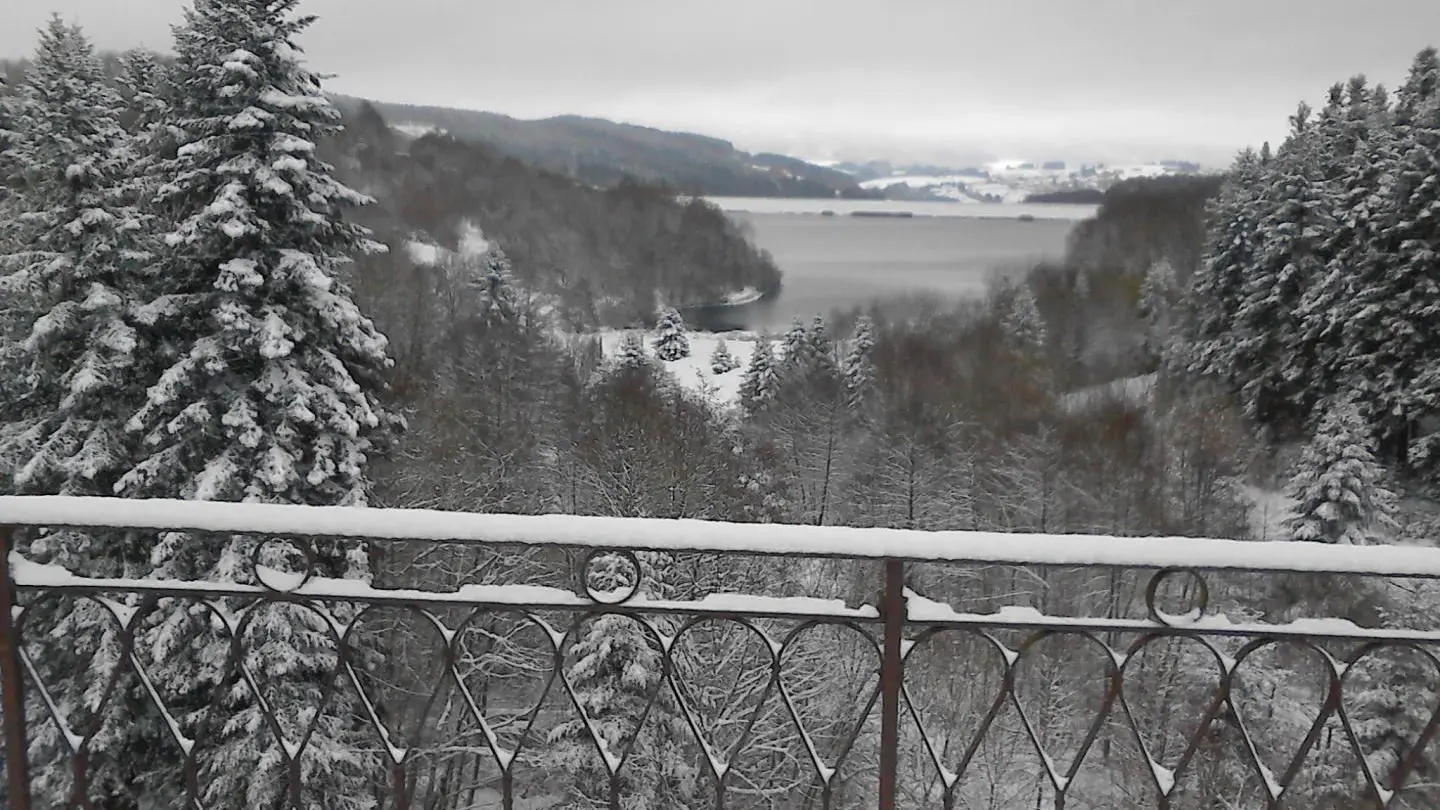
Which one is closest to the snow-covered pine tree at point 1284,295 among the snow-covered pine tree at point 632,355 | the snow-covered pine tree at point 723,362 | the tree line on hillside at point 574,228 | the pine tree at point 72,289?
the snow-covered pine tree at point 723,362

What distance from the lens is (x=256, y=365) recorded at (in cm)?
809

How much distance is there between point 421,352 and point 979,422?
490 inches

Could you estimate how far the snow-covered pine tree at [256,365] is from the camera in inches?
291

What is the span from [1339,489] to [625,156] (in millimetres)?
34811

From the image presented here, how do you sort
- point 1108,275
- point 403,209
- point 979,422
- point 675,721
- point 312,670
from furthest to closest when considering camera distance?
point 403,209
point 1108,275
point 979,422
point 675,721
point 312,670

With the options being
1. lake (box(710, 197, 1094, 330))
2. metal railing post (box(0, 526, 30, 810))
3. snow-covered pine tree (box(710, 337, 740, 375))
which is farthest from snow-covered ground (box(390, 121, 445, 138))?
metal railing post (box(0, 526, 30, 810))

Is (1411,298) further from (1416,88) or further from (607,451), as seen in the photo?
(607,451)

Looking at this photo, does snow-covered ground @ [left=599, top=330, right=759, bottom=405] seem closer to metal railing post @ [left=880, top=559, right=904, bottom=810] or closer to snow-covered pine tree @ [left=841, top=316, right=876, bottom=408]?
snow-covered pine tree @ [left=841, top=316, right=876, bottom=408]

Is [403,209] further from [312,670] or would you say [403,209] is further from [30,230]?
[312,670]

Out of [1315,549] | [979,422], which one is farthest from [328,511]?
[979,422]

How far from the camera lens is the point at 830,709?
37.1 feet

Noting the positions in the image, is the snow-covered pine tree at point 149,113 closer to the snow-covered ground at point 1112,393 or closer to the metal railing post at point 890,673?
the metal railing post at point 890,673

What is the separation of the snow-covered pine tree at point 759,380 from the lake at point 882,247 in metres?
4.62

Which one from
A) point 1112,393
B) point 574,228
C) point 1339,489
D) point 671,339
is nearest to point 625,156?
point 574,228
